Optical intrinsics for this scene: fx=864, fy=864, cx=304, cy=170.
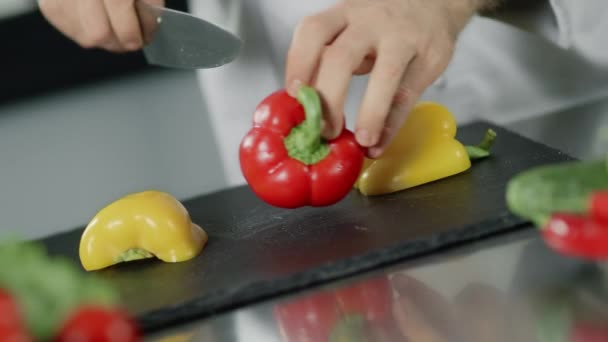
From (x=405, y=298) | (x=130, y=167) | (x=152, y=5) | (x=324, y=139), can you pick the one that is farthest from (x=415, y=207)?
(x=130, y=167)

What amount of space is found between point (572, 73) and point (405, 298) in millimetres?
932

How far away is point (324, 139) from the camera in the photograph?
1.13m

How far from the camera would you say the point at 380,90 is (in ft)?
3.49

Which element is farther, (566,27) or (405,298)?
(566,27)

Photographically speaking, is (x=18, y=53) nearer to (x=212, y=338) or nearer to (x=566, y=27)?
(x=566, y=27)

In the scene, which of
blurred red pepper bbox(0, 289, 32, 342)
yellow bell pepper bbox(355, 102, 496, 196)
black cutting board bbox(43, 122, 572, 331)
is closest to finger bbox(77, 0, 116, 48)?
black cutting board bbox(43, 122, 572, 331)

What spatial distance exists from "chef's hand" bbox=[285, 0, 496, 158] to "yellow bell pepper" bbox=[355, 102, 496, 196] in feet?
0.23

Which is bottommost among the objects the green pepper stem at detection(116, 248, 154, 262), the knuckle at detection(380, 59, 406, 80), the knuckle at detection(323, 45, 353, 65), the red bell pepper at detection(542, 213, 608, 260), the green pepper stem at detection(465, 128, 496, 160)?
the green pepper stem at detection(116, 248, 154, 262)

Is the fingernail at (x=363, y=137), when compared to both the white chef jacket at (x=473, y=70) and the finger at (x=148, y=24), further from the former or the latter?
the white chef jacket at (x=473, y=70)

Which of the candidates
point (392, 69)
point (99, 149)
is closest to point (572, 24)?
point (392, 69)

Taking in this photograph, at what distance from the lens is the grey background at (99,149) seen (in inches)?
119

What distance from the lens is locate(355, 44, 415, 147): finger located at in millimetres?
1065

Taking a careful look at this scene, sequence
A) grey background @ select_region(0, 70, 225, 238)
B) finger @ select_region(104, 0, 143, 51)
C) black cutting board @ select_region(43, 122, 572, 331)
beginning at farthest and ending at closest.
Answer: grey background @ select_region(0, 70, 225, 238)
finger @ select_region(104, 0, 143, 51)
black cutting board @ select_region(43, 122, 572, 331)

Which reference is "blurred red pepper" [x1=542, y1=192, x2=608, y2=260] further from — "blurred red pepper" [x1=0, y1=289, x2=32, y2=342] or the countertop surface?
"blurred red pepper" [x1=0, y1=289, x2=32, y2=342]
